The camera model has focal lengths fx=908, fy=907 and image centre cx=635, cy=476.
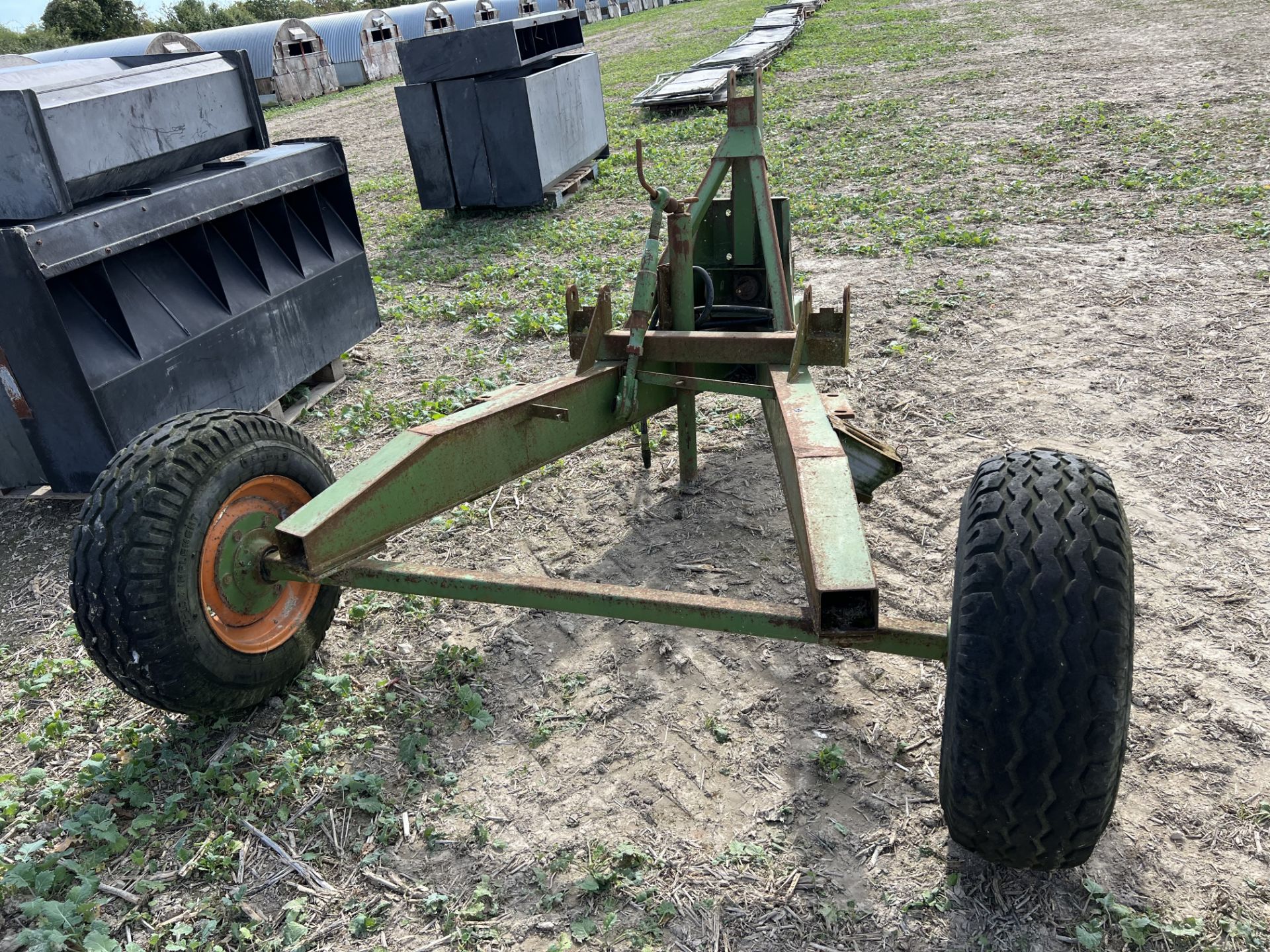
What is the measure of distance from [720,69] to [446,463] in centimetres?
1560

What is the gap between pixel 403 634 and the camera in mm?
3643

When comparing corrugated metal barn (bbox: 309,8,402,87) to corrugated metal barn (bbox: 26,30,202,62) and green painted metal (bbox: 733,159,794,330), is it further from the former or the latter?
green painted metal (bbox: 733,159,794,330)

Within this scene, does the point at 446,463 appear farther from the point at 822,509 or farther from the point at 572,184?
the point at 572,184

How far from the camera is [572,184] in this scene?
10.4 meters

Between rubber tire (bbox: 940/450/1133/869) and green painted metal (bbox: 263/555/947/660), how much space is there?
0.15 m

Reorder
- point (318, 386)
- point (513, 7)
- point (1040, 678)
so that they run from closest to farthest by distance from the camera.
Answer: point (1040, 678) < point (318, 386) < point (513, 7)

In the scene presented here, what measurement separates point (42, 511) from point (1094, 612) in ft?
16.4

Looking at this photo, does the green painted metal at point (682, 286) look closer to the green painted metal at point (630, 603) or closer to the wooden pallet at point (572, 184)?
the green painted metal at point (630, 603)

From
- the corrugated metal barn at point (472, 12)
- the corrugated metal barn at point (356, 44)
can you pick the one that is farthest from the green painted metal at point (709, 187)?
the corrugated metal barn at point (472, 12)

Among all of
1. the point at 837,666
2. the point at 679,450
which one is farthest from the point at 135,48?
the point at 837,666

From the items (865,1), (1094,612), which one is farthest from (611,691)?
(865,1)

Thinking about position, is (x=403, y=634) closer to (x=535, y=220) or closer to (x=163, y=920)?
(x=163, y=920)

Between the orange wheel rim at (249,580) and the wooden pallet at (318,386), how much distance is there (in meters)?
2.54

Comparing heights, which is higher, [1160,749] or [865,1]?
[865,1]
